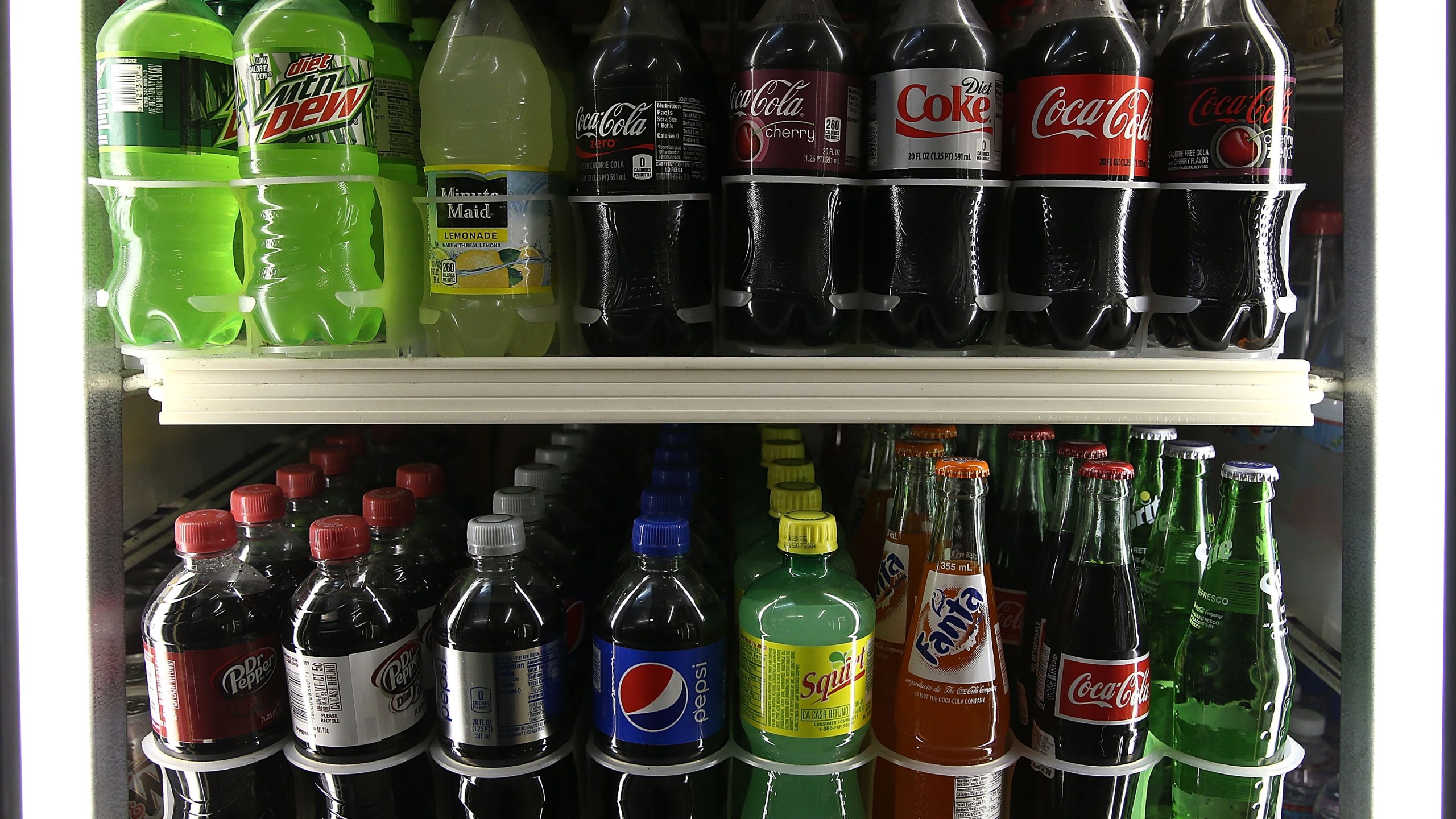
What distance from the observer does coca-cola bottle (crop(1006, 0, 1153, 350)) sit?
2.95 ft

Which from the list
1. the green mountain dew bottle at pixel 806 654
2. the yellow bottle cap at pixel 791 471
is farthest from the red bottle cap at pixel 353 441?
the green mountain dew bottle at pixel 806 654

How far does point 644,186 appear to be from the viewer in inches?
36.9

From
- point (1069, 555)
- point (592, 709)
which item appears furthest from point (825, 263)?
point (592, 709)

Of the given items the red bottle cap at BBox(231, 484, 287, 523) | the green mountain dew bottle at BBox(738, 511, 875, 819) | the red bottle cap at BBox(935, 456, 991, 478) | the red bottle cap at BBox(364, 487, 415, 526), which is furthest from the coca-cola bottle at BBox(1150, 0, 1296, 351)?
the red bottle cap at BBox(231, 484, 287, 523)

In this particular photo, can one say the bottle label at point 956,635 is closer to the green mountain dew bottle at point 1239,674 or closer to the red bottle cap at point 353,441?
the green mountain dew bottle at point 1239,674

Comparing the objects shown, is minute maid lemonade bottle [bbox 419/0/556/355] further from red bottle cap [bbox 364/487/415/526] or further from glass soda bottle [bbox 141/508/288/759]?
glass soda bottle [bbox 141/508/288/759]

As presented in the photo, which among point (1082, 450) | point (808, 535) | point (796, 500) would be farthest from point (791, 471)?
point (1082, 450)

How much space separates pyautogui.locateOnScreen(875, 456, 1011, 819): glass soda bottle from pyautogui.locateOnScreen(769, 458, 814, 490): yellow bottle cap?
217mm

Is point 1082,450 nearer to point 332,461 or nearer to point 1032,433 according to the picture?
point 1032,433

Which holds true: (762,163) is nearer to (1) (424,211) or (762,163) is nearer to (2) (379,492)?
(1) (424,211)

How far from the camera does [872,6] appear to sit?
132 cm

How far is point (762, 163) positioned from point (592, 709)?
0.68m

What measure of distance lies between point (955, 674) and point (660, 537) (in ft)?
1.24

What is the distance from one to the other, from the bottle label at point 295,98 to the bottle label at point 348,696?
55cm
